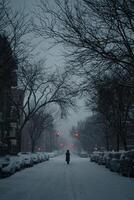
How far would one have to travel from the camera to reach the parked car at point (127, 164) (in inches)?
892

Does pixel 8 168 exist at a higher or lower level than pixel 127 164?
lower

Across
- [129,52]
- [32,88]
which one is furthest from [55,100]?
[129,52]

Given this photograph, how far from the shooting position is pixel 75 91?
17688 millimetres

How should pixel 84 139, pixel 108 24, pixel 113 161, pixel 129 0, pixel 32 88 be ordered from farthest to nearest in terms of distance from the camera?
pixel 84 139
pixel 32 88
pixel 113 161
pixel 108 24
pixel 129 0

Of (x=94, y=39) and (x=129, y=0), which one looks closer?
(x=129, y=0)

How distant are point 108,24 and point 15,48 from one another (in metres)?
8.00

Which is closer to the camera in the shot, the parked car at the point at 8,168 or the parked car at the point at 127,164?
the parked car at the point at 127,164

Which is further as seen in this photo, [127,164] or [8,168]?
[8,168]

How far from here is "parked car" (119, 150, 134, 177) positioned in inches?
892

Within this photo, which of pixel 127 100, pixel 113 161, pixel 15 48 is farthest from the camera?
pixel 127 100

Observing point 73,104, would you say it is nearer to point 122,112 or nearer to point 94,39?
point 122,112

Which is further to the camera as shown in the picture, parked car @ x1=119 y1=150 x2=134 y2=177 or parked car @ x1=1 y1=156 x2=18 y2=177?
parked car @ x1=1 y1=156 x2=18 y2=177

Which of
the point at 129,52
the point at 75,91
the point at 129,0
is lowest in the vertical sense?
the point at 75,91

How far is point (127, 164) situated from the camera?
2319 centimetres
